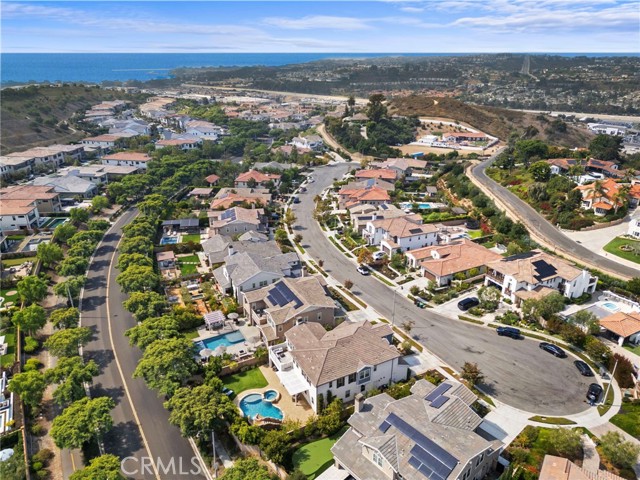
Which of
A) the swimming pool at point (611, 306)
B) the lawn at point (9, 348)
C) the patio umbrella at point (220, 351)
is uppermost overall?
the lawn at point (9, 348)

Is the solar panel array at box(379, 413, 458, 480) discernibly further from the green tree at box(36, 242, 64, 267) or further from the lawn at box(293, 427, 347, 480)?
the green tree at box(36, 242, 64, 267)

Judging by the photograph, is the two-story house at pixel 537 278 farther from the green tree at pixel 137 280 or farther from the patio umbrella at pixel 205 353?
the green tree at pixel 137 280

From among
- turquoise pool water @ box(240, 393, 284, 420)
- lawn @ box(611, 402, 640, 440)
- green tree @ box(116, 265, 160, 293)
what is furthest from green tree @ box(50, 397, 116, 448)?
lawn @ box(611, 402, 640, 440)

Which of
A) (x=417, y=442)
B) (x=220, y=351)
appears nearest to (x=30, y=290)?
(x=220, y=351)

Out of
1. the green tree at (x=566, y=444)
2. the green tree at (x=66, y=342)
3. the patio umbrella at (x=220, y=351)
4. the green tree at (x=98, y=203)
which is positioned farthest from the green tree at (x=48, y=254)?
the green tree at (x=566, y=444)

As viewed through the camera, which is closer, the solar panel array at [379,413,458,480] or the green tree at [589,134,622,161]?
the solar panel array at [379,413,458,480]

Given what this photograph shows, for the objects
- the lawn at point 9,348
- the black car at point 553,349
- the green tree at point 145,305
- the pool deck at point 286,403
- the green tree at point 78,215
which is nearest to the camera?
the pool deck at point 286,403

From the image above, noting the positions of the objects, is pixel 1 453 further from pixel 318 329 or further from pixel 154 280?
pixel 318 329
